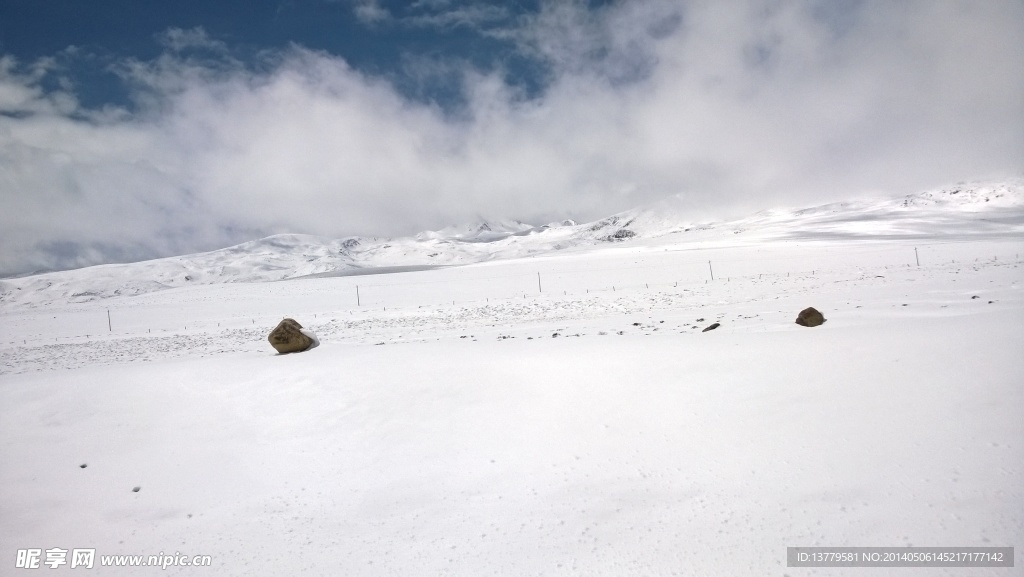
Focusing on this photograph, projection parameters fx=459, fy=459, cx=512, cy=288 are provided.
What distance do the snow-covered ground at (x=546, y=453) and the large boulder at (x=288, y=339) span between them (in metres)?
1.49

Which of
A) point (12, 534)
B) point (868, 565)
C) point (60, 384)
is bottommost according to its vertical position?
point (868, 565)

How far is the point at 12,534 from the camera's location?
17.7 ft

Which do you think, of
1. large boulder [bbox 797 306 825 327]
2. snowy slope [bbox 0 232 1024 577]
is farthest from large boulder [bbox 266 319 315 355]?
large boulder [bbox 797 306 825 327]

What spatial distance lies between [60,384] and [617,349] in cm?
1131

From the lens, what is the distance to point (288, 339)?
12.1m

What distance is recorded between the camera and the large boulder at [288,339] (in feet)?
39.6

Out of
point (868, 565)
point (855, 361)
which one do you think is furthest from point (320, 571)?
point (855, 361)

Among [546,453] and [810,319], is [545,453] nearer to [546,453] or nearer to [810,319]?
[546,453]

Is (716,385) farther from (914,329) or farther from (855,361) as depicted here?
(914,329)

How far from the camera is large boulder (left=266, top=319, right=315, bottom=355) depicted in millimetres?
12070

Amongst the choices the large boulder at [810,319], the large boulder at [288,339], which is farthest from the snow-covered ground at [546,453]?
the large boulder at [288,339]

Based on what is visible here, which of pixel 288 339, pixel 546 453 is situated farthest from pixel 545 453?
pixel 288 339

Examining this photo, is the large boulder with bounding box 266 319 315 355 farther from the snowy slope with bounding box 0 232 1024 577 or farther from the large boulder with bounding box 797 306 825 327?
the large boulder with bounding box 797 306 825 327

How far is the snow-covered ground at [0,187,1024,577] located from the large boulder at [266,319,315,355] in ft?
4.89
